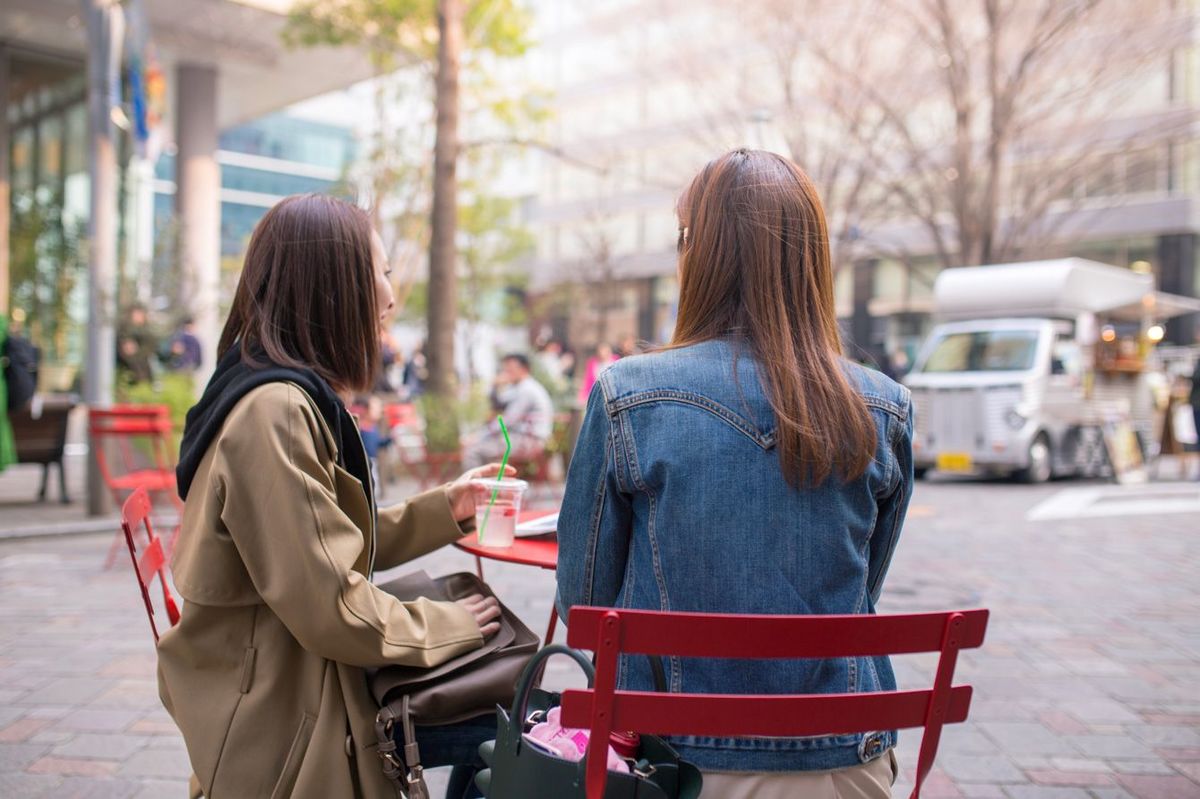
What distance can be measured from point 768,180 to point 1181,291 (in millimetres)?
33504

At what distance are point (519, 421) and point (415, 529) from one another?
805 centimetres

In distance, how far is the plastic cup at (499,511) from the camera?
8.12ft

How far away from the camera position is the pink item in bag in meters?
1.63

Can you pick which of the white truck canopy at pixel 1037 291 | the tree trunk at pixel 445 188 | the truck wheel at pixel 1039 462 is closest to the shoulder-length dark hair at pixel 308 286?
the tree trunk at pixel 445 188

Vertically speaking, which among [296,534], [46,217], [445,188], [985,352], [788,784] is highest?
[46,217]

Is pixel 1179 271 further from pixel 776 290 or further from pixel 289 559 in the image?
pixel 289 559

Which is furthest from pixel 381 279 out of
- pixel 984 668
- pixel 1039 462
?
pixel 1039 462

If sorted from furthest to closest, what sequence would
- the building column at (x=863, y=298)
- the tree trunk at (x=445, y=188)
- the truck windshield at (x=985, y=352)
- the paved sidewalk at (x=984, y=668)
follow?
the building column at (x=863, y=298) < the truck windshield at (x=985, y=352) < the tree trunk at (x=445, y=188) < the paved sidewalk at (x=984, y=668)

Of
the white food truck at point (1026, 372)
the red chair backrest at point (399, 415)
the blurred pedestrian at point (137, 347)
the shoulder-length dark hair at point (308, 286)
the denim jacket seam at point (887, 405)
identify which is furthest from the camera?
the white food truck at point (1026, 372)

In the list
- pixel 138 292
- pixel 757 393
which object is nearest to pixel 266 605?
pixel 757 393

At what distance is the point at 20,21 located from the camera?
709 inches

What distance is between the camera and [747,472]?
1.67m

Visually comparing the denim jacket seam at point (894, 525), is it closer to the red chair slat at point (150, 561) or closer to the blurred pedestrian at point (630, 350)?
the blurred pedestrian at point (630, 350)

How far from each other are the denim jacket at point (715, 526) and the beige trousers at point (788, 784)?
1 centimetres
